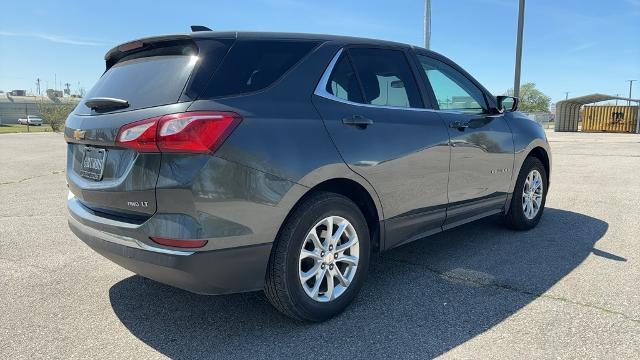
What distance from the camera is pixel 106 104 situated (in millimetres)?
2826

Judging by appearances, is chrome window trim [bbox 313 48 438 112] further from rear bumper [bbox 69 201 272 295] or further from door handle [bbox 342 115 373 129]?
rear bumper [bbox 69 201 272 295]

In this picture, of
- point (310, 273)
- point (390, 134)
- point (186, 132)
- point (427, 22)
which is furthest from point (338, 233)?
point (427, 22)

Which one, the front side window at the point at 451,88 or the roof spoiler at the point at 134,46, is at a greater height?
the roof spoiler at the point at 134,46

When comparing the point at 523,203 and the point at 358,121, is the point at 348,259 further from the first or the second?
the point at 523,203

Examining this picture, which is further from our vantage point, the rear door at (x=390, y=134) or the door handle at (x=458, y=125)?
the door handle at (x=458, y=125)

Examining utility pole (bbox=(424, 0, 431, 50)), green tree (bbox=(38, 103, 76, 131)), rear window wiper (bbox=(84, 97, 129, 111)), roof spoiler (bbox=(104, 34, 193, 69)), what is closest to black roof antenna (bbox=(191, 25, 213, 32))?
roof spoiler (bbox=(104, 34, 193, 69))

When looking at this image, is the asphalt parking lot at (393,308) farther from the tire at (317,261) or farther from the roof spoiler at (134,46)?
the roof spoiler at (134,46)

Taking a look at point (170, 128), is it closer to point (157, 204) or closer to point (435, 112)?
point (157, 204)

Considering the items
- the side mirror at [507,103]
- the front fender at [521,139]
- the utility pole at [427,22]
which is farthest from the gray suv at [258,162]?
the utility pole at [427,22]

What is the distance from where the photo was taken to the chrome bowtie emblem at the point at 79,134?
293 cm

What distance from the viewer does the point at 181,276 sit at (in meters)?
2.50

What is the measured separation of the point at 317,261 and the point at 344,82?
117 cm

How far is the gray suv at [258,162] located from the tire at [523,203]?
1541 mm

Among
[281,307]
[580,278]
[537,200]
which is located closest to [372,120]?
[281,307]
